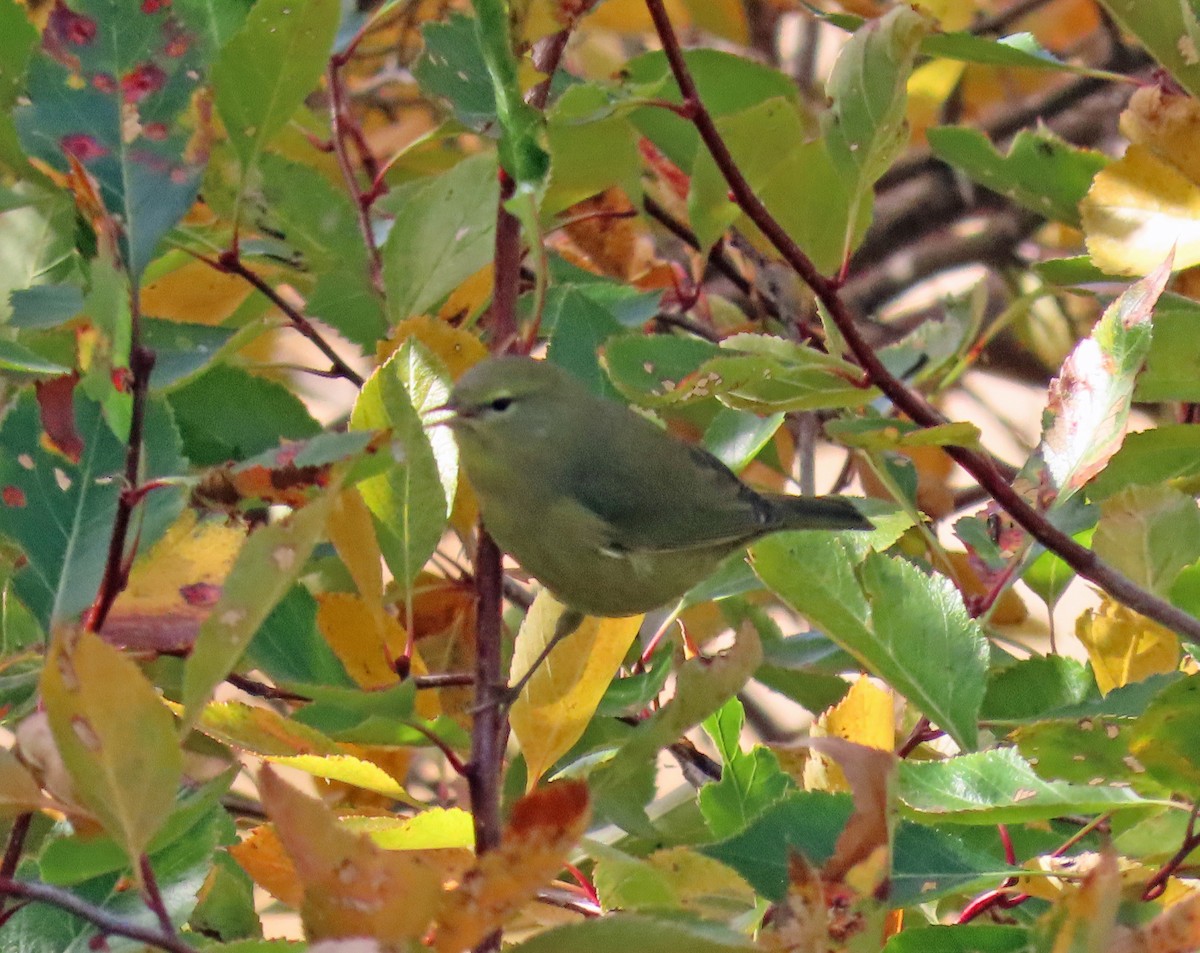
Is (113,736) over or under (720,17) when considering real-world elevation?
under

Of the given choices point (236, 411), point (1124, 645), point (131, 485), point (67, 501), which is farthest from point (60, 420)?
point (1124, 645)

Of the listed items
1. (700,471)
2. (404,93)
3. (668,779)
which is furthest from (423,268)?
(668,779)

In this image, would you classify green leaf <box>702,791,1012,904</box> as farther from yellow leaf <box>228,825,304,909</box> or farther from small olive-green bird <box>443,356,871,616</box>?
small olive-green bird <box>443,356,871,616</box>

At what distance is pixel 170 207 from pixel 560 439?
801 millimetres

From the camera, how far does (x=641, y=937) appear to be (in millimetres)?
724

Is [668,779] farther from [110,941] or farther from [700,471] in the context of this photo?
[110,941]

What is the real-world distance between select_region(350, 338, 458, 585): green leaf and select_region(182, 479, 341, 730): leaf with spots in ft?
1.00

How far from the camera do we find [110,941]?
0.98 m

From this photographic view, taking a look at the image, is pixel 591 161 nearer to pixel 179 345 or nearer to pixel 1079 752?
pixel 179 345

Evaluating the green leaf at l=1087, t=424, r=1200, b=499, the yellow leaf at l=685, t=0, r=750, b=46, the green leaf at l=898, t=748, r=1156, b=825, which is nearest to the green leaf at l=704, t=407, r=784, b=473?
the green leaf at l=1087, t=424, r=1200, b=499

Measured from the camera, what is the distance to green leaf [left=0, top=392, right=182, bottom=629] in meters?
1.02

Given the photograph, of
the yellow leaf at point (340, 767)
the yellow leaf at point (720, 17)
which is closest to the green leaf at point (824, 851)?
the yellow leaf at point (340, 767)

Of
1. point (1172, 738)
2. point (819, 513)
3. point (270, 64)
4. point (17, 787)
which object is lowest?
point (819, 513)

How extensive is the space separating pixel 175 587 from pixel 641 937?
48cm
